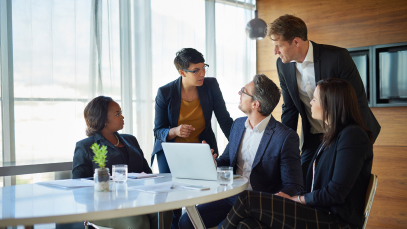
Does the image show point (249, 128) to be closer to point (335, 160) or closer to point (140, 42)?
point (335, 160)

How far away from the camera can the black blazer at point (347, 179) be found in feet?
5.46

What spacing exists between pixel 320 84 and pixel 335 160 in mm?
377

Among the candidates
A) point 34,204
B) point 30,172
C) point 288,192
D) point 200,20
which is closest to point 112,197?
point 34,204

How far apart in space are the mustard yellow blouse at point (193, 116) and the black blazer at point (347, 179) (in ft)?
4.09

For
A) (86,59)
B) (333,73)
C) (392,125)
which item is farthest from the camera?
(392,125)

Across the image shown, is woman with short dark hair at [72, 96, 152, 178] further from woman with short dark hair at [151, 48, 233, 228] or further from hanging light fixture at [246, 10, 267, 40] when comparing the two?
hanging light fixture at [246, 10, 267, 40]

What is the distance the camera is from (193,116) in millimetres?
2875

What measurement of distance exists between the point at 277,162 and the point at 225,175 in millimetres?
446

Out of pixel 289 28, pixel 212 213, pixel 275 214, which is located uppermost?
pixel 289 28

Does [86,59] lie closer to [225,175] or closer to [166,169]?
[166,169]

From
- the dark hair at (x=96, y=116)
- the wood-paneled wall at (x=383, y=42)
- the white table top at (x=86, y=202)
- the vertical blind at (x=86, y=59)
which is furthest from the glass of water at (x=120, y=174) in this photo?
the wood-paneled wall at (x=383, y=42)

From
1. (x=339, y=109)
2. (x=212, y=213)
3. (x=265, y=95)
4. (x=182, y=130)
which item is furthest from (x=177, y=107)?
(x=339, y=109)

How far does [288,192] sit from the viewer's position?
1957 millimetres

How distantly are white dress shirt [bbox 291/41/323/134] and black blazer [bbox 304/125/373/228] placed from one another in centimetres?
91
